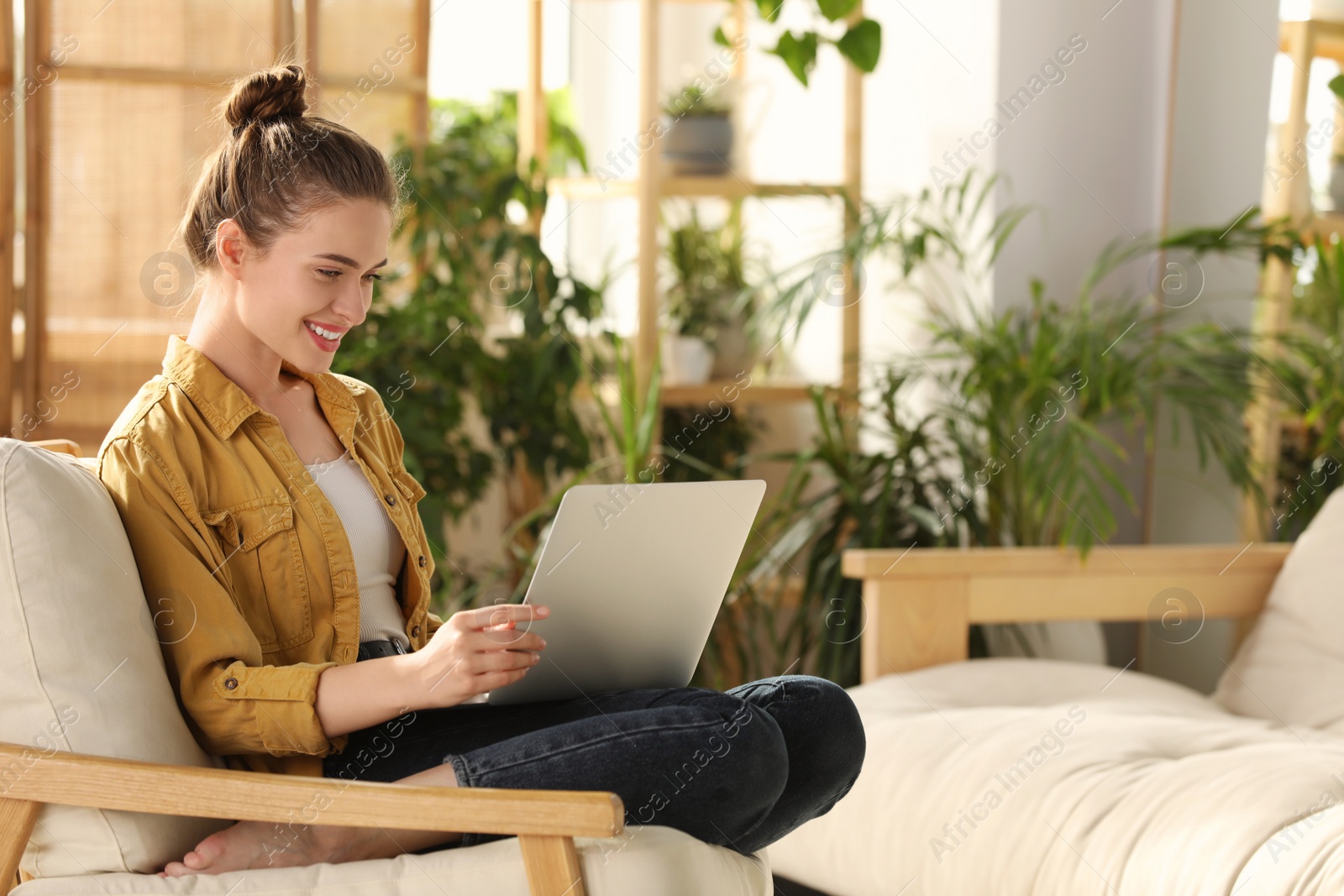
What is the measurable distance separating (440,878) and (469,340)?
1718 millimetres

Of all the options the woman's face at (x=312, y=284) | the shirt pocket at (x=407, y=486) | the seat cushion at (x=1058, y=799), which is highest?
the woman's face at (x=312, y=284)

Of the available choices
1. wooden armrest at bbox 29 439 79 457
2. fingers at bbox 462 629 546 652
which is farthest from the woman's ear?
fingers at bbox 462 629 546 652

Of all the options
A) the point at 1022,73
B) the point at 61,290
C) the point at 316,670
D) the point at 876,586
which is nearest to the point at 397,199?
the point at 316,670

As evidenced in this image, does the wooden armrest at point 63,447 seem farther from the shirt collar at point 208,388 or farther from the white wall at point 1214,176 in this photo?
the white wall at point 1214,176

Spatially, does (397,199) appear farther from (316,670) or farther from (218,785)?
(218,785)

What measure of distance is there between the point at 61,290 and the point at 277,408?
4.31ft

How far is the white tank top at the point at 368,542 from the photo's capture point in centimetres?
131

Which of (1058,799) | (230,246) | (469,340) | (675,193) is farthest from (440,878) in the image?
(675,193)

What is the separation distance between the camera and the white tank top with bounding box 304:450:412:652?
1.31 meters

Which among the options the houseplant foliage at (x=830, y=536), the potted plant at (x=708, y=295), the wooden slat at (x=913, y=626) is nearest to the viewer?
the wooden slat at (x=913, y=626)

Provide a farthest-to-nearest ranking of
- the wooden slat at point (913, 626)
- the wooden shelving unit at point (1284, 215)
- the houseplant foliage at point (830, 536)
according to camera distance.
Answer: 1. the wooden shelving unit at point (1284, 215)
2. the houseplant foliage at point (830, 536)
3. the wooden slat at point (913, 626)

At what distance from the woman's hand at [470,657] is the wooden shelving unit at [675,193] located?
70.1 inches

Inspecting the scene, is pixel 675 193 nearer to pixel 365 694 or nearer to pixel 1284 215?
pixel 1284 215

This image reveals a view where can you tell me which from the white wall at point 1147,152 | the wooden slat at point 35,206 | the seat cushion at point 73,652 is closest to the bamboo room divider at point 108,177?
the wooden slat at point 35,206
